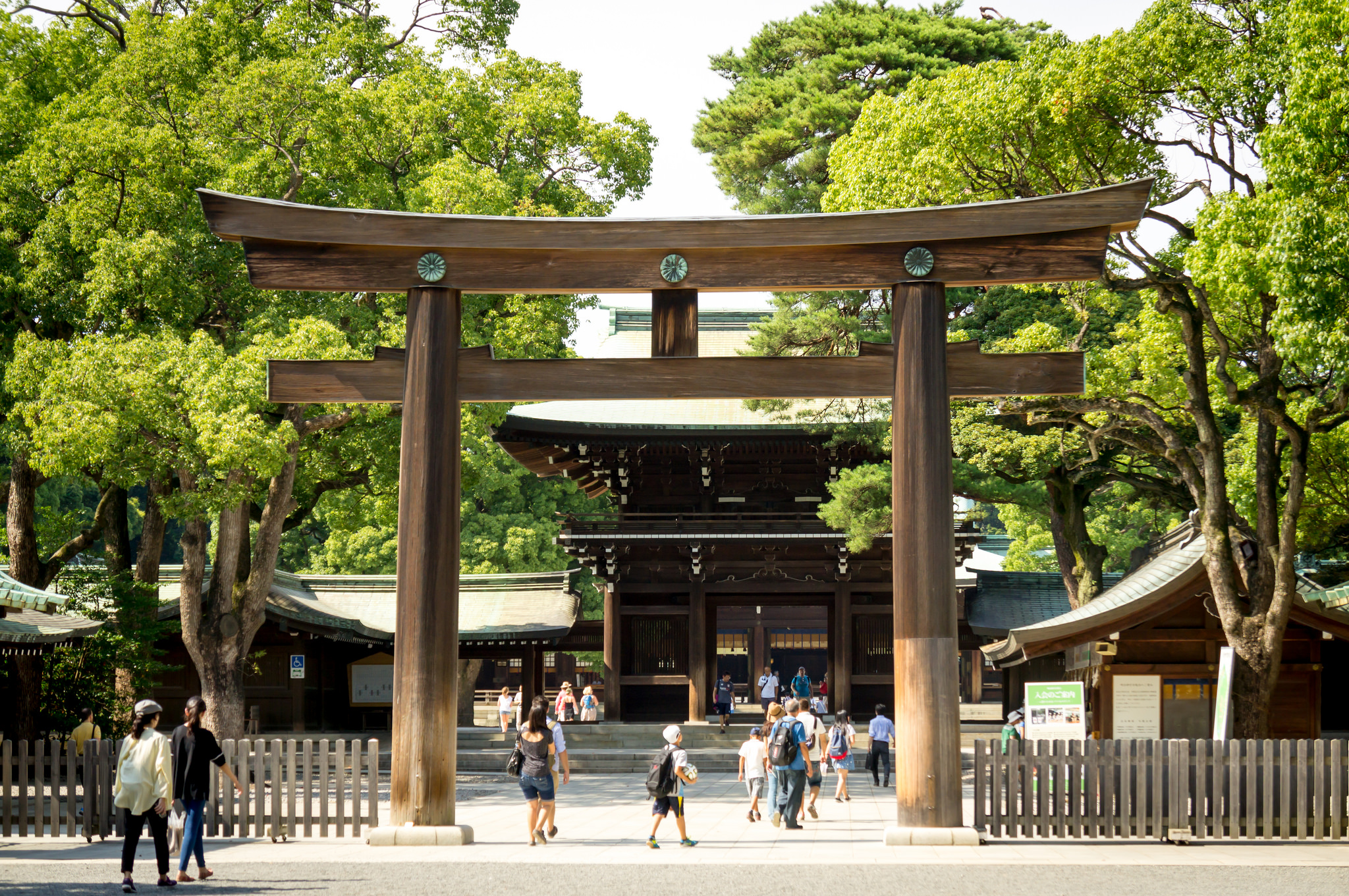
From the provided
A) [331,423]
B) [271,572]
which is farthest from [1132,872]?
[271,572]

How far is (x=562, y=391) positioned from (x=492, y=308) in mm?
8640

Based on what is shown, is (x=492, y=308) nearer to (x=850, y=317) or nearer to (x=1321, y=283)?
(x=850, y=317)

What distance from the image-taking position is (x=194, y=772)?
936 centimetres

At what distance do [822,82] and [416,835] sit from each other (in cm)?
2174

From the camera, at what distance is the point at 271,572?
786 inches

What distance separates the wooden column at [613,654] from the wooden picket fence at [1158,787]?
49.7 ft

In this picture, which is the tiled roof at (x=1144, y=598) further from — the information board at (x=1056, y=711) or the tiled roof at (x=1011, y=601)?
the tiled roof at (x=1011, y=601)

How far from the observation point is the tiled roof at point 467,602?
88.4 ft

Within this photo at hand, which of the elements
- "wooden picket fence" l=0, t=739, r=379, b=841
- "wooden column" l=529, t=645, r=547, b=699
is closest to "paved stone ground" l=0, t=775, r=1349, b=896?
"wooden picket fence" l=0, t=739, r=379, b=841

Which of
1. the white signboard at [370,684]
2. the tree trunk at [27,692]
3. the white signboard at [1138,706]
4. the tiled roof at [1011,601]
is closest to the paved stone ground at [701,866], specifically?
the white signboard at [1138,706]

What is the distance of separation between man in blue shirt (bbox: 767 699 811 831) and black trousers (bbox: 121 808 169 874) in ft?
20.2

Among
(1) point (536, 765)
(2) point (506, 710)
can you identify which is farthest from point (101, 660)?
(1) point (536, 765)

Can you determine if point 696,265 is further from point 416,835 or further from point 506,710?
point 506,710

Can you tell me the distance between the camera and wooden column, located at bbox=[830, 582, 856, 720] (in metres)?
25.2
